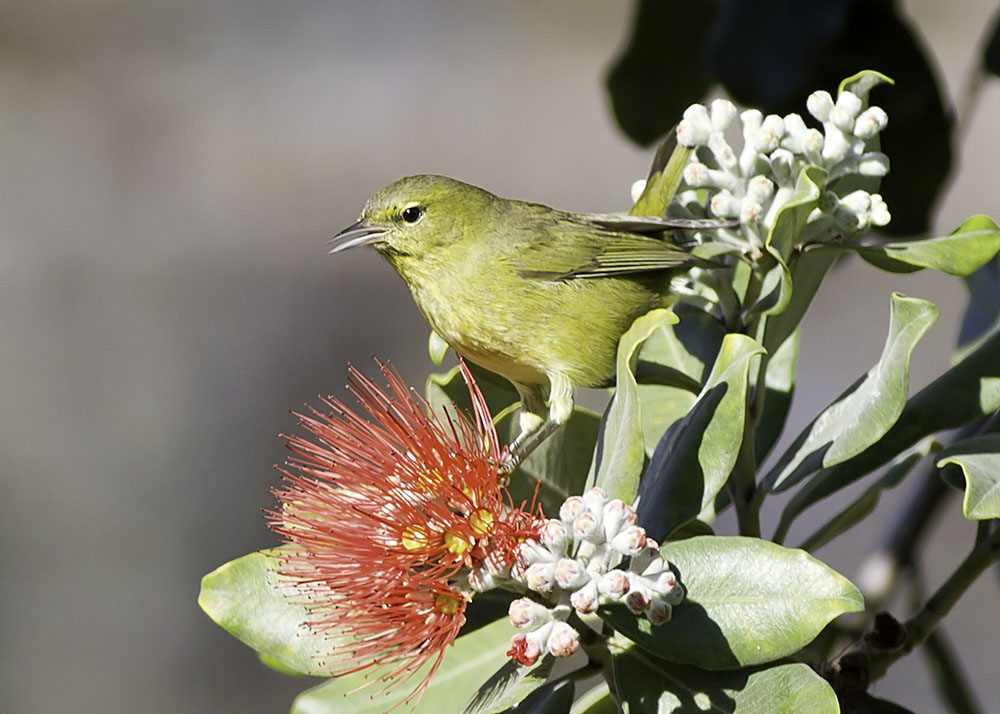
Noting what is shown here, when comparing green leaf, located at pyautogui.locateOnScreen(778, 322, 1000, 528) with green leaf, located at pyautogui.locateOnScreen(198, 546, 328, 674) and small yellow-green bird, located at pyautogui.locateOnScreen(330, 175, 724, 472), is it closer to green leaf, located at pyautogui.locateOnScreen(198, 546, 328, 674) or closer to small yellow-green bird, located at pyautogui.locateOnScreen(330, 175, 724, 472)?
small yellow-green bird, located at pyautogui.locateOnScreen(330, 175, 724, 472)

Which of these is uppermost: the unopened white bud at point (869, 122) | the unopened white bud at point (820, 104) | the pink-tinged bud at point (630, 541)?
the unopened white bud at point (820, 104)

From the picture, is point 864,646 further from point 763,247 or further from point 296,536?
Result: point 296,536

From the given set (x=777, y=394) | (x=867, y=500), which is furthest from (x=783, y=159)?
(x=867, y=500)

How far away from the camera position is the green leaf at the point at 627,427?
42.3 inches

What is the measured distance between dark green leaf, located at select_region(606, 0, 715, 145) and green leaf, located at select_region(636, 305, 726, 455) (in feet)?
2.17

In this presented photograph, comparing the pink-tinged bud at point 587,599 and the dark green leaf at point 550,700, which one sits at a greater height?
the pink-tinged bud at point 587,599

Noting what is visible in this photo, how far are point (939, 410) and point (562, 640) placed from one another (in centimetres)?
54

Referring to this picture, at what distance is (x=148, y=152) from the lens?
6.56 meters

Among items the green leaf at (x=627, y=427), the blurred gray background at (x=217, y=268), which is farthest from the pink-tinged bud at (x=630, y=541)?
the blurred gray background at (x=217, y=268)

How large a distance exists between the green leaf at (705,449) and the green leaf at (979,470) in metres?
0.21

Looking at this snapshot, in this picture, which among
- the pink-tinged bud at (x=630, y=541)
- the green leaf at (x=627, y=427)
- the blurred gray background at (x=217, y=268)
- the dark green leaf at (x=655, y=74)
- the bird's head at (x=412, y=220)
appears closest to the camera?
the pink-tinged bud at (x=630, y=541)

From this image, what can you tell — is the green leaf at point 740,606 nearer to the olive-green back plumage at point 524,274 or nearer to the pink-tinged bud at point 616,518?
the pink-tinged bud at point 616,518

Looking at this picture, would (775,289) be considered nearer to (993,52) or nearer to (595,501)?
(595,501)

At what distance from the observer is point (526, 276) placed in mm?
1588
